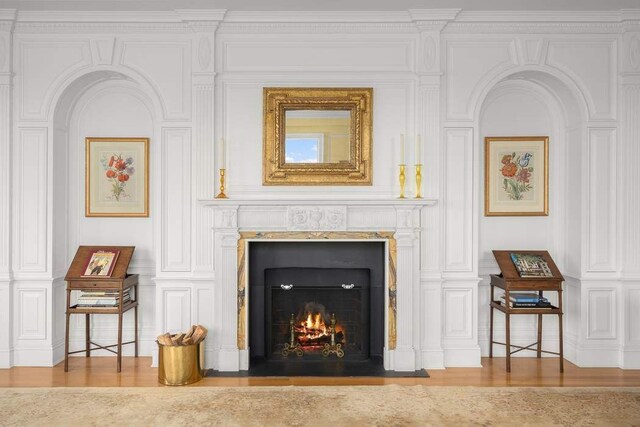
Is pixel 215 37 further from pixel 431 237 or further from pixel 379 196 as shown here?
pixel 431 237

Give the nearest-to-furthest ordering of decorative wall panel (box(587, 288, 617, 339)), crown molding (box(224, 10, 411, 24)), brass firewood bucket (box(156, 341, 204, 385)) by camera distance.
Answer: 1. brass firewood bucket (box(156, 341, 204, 385))
2. crown molding (box(224, 10, 411, 24))
3. decorative wall panel (box(587, 288, 617, 339))

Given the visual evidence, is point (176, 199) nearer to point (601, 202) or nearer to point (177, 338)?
point (177, 338)

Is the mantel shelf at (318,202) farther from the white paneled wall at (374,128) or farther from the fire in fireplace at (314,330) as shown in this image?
the fire in fireplace at (314,330)

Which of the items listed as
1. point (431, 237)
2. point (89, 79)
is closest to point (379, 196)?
point (431, 237)

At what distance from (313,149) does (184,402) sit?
234cm

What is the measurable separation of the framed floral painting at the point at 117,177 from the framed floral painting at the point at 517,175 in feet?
11.0

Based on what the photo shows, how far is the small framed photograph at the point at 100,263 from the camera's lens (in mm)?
4375

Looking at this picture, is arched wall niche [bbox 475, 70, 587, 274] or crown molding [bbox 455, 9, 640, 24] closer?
crown molding [bbox 455, 9, 640, 24]

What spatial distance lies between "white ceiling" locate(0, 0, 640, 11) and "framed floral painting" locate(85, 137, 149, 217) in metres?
1.21

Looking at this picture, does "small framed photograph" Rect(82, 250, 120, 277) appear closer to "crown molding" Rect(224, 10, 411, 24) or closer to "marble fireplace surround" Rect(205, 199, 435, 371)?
"marble fireplace surround" Rect(205, 199, 435, 371)

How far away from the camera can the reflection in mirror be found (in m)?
4.47

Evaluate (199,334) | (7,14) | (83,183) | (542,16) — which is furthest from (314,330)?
(7,14)

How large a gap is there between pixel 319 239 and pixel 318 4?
6.67ft

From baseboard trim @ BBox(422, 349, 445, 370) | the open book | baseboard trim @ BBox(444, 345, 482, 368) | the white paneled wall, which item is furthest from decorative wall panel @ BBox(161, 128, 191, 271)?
the open book
